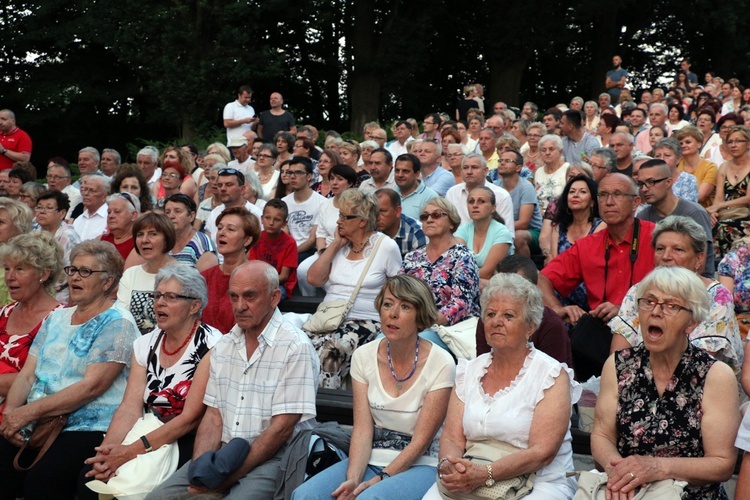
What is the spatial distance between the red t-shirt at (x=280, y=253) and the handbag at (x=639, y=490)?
156 inches

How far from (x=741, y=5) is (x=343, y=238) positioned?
22462 millimetres

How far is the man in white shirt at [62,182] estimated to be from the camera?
34.7ft

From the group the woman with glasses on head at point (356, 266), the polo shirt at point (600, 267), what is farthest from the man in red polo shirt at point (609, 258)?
the woman with glasses on head at point (356, 266)

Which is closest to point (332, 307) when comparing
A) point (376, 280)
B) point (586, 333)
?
point (376, 280)

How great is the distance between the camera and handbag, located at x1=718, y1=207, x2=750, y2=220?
7945mm

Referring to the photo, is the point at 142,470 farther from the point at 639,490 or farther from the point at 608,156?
the point at 608,156

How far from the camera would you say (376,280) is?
21.0ft

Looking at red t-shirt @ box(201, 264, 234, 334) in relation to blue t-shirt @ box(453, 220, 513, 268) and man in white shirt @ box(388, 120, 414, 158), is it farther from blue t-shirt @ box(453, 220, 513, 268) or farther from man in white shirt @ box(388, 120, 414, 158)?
man in white shirt @ box(388, 120, 414, 158)

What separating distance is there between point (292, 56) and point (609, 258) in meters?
19.6

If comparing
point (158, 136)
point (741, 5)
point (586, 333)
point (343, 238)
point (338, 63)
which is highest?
point (741, 5)

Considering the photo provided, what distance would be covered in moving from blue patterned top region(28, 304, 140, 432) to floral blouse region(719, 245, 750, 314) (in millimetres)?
3310

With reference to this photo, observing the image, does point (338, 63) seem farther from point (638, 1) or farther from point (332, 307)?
point (332, 307)

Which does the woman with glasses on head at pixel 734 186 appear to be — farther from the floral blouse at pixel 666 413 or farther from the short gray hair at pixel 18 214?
the short gray hair at pixel 18 214

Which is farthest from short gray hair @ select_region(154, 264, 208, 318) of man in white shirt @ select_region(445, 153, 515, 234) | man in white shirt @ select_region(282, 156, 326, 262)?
man in white shirt @ select_region(282, 156, 326, 262)
